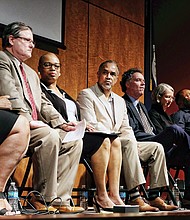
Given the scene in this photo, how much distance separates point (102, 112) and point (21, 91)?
96 cm

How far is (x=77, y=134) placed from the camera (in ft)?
11.5

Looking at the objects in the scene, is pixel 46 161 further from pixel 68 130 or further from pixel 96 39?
pixel 96 39

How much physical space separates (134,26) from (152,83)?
687mm

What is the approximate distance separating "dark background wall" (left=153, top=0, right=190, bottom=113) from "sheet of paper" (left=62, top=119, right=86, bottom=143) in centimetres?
328

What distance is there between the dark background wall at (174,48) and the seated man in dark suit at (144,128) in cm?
188

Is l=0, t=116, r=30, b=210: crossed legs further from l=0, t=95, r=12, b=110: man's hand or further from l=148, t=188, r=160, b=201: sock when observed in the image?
l=148, t=188, r=160, b=201: sock

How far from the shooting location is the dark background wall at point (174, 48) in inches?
263

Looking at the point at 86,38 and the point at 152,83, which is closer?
the point at 86,38

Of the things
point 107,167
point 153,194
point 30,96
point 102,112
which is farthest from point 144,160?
point 30,96

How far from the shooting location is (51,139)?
324cm

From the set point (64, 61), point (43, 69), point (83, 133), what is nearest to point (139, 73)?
point (64, 61)

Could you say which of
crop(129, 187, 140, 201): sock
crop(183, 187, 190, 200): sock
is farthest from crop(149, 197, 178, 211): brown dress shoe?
crop(183, 187, 190, 200): sock

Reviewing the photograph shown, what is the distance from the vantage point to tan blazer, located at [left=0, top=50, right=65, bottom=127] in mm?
3293

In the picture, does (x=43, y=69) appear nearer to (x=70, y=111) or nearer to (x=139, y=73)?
(x=70, y=111)
